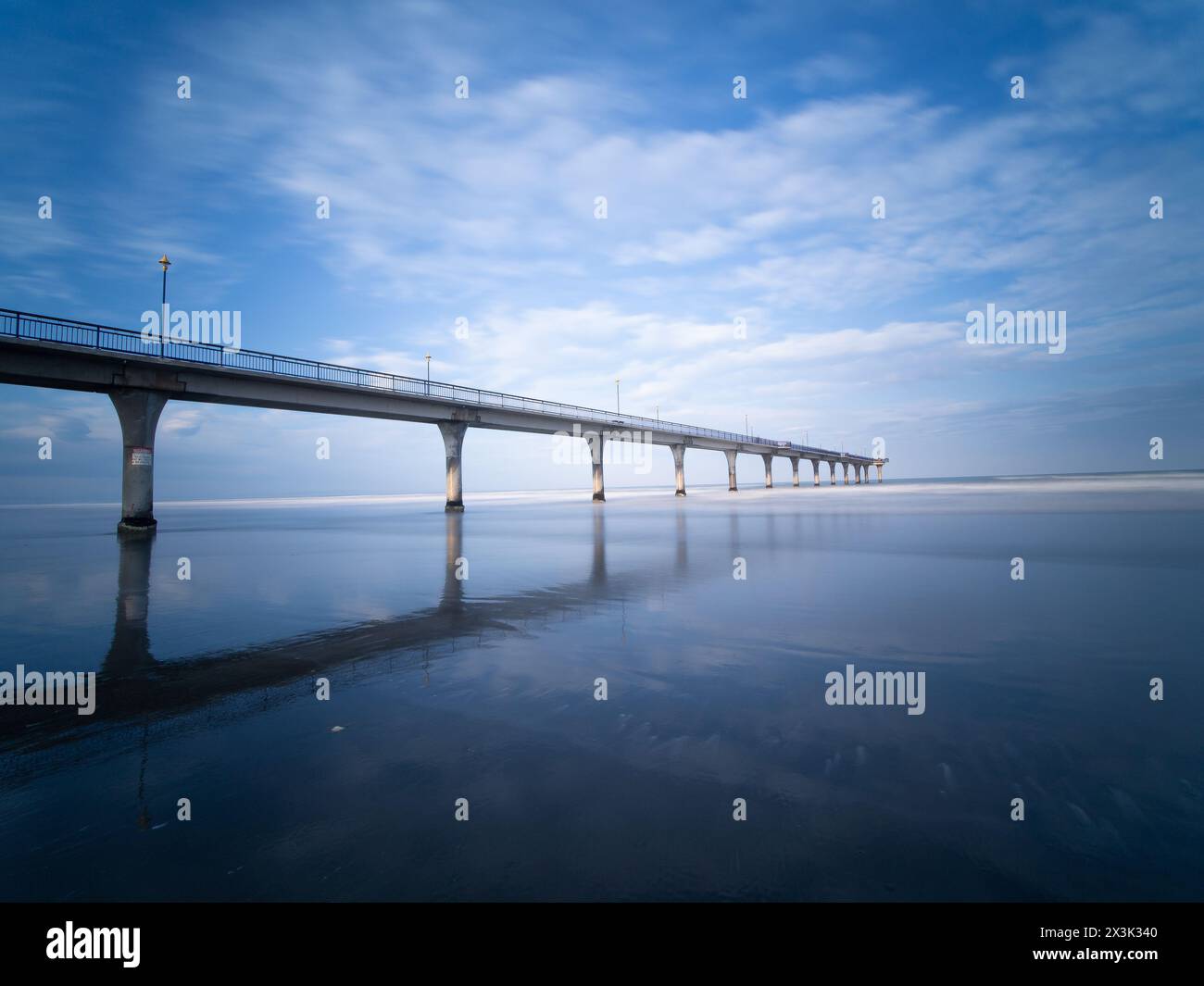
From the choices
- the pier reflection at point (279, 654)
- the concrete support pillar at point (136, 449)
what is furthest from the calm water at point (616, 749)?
the concrete support pillar at point (136, 449)

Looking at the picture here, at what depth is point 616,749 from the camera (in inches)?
177

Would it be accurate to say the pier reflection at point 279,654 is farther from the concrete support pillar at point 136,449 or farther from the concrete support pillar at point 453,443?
the concrete support pillar at point 453,443

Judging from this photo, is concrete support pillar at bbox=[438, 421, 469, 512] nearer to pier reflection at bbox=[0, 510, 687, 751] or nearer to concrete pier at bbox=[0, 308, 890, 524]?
concrete pier at bbox=[0, 308, 890, 524]

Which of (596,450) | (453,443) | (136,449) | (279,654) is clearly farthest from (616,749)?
(596,450)

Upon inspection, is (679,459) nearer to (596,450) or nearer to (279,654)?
(596,450)

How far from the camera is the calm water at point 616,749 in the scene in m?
2.98

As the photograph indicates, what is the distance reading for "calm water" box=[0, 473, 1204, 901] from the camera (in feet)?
9.77

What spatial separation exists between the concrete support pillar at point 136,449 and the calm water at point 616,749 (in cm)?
2105

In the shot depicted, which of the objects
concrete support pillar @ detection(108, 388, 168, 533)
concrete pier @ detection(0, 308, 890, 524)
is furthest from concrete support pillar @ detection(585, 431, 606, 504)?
concrete support pillar @ detection(108, 388, 168, 533)

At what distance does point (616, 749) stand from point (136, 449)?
34.1 m

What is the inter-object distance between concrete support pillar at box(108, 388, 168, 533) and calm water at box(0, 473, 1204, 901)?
2105cm

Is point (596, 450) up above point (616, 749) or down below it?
above

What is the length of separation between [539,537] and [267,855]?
22.2m

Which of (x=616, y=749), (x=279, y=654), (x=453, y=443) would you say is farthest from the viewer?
(x=453, y=443)
